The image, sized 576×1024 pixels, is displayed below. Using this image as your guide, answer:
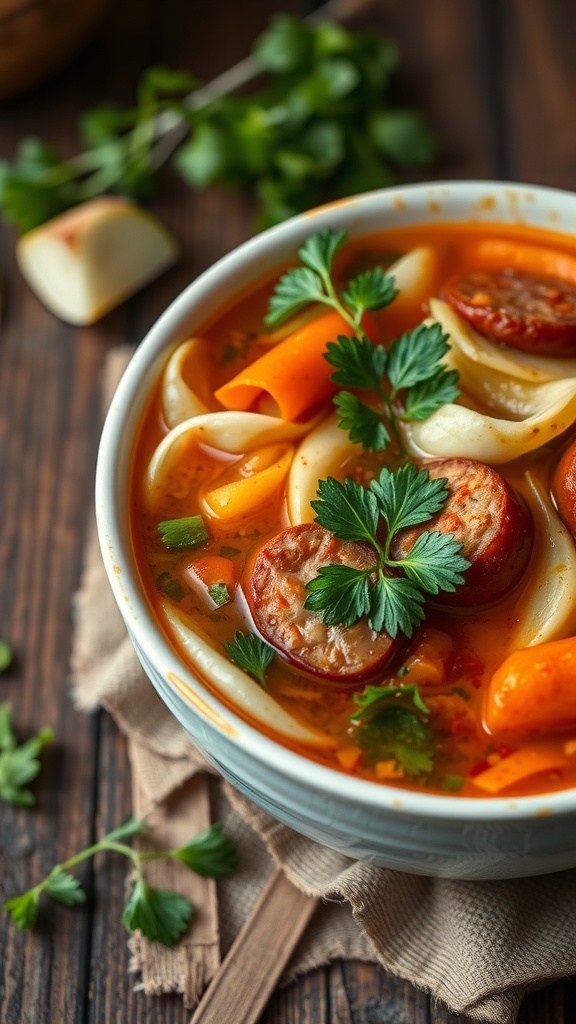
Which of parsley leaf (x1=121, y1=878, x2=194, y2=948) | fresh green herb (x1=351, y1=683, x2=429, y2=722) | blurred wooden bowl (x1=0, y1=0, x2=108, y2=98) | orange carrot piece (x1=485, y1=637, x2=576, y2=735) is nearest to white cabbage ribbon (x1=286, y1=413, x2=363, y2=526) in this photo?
fresh green herb (x1=351, y1=683, x2=429, y2=722)

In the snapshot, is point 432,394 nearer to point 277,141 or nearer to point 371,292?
point 371,292

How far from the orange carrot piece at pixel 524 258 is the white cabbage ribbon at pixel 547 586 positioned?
74 centimetres

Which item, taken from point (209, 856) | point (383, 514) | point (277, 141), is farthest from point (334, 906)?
point (277, 141)

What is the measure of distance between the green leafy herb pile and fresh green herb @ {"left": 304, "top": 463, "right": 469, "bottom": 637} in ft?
6.03

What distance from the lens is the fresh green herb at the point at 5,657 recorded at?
11.1 feet

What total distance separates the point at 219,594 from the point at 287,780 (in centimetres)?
47

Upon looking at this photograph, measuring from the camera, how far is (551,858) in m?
2.37

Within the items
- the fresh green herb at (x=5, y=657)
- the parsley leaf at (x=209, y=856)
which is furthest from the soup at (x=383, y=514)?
the fresh green herb at (x=5, y=657)

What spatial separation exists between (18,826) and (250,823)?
667 millimetres

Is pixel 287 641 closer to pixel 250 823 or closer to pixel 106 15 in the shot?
pixel 250 823

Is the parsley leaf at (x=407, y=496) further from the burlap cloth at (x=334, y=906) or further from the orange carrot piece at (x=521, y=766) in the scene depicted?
the burlap cloth at (x=334, y=906)

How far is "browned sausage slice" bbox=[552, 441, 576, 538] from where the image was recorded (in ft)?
8.28

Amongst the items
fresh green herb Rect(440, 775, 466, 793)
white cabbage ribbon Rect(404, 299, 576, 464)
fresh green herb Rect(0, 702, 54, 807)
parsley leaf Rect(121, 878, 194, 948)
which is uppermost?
white cabbage ribbon Rect(404, 299, 576, 464)

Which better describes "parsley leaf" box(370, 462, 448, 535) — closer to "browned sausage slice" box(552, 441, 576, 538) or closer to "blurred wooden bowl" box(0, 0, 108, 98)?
"browned sausage slice" box(552, 441, 576, 538)
